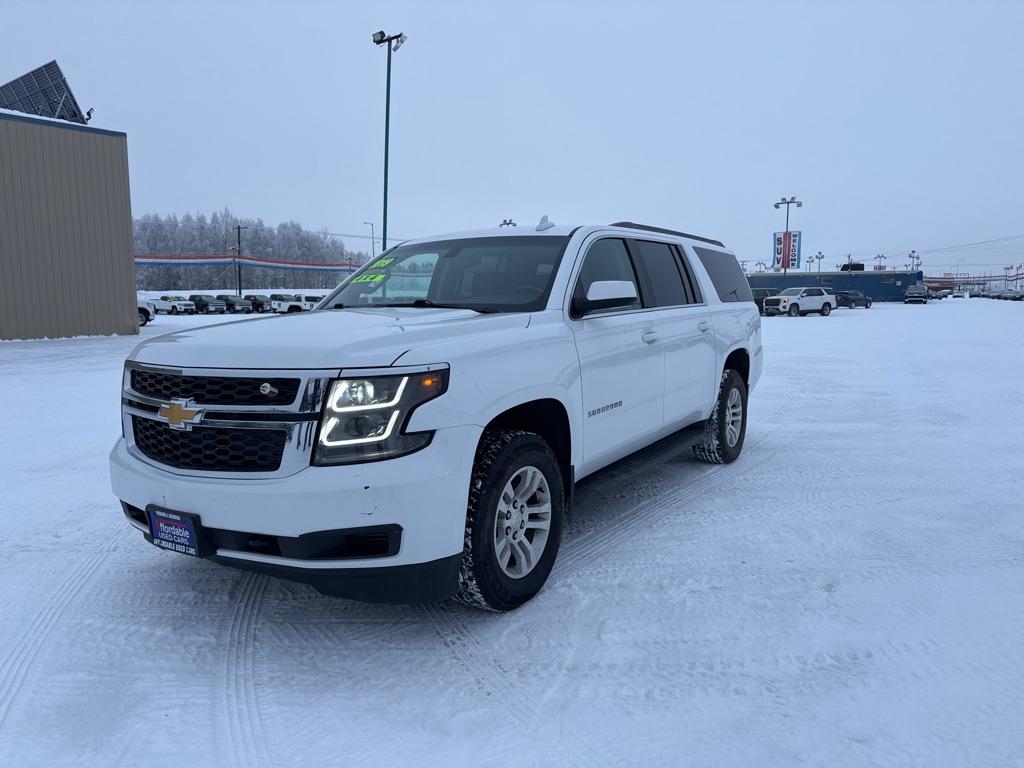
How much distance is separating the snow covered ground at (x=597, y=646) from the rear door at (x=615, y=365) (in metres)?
0.26

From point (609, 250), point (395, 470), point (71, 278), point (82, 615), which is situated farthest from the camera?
point (71, 278)

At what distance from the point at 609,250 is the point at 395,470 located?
7.95 feet

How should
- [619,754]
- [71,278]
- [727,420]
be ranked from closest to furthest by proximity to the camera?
[619,754], [727,420], [71,278]

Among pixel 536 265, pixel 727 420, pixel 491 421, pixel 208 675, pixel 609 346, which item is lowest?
pixel 208 675

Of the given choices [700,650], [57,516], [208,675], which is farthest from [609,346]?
[57,516]

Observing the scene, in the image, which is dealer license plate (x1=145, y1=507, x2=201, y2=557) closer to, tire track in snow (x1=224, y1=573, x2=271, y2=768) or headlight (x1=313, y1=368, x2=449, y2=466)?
tire track in snow (x1=224, y1=573, x2=271, y2=768)

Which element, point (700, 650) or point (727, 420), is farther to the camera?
point (727, 420)

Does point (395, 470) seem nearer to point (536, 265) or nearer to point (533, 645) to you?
point (533, 645)

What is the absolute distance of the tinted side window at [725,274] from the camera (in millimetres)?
6223

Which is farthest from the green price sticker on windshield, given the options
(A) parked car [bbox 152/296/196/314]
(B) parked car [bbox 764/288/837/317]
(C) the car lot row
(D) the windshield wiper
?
(A) parked car [bbox 152/296/196/314]

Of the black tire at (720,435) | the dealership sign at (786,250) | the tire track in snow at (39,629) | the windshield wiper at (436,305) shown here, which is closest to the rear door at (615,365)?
the windshield wiper at (436,305)

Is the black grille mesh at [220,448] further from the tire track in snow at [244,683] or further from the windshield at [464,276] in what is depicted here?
the windshield at [464,276]

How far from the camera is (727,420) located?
246 inches

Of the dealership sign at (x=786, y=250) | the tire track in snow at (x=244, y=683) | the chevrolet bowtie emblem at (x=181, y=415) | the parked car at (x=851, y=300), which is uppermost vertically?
the dealership sign at (x=786, y=250)
